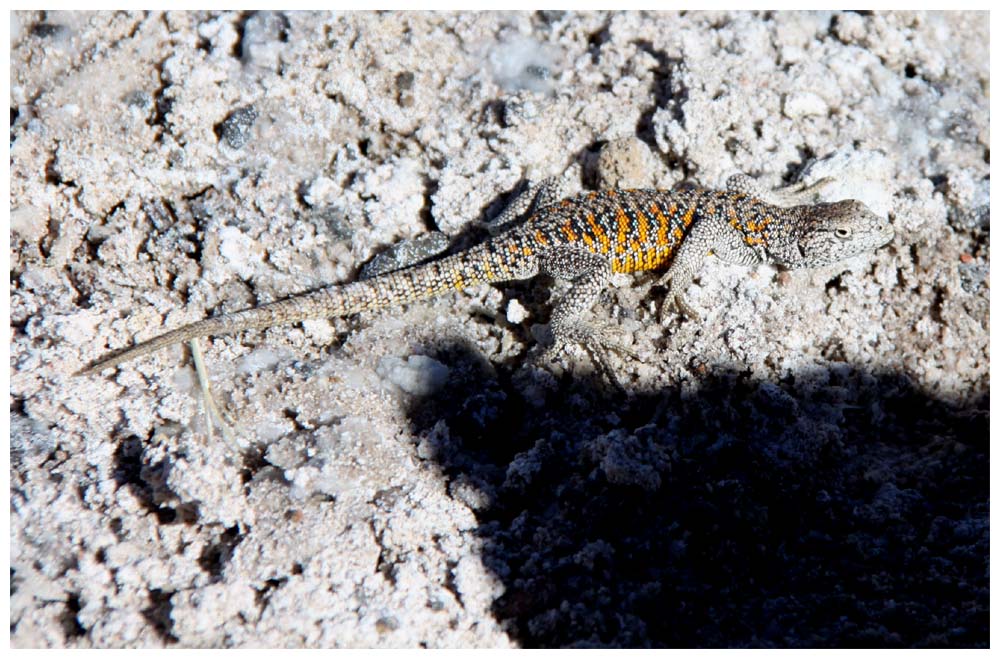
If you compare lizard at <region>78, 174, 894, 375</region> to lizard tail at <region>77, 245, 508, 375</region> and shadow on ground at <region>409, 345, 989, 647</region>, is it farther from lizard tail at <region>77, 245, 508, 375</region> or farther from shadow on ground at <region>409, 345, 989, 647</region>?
shadow on ground at <region>409, 345, 989, 647</region>

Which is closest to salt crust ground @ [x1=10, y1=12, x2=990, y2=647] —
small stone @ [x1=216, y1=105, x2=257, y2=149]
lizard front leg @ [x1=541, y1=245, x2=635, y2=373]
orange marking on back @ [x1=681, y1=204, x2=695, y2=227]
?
small stone @ [x1=216, y1=105, x2=257, y2=149]

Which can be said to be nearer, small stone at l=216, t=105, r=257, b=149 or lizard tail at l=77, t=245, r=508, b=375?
lizard tail at l=77, t=245, r=508, b=375

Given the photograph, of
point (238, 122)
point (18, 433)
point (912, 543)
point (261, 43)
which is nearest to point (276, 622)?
point (18, 433)

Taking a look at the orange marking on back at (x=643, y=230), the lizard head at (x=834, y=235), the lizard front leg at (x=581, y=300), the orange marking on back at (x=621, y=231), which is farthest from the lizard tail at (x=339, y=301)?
the lizard head at (x=834, y=235)

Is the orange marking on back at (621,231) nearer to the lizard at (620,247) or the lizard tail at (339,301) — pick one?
the lizard at (620,247)

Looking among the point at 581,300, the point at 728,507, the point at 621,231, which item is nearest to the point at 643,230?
the point at 621,231

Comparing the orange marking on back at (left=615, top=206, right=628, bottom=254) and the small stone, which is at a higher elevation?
the small stone

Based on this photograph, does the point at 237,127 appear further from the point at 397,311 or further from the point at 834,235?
the point at 834,235
